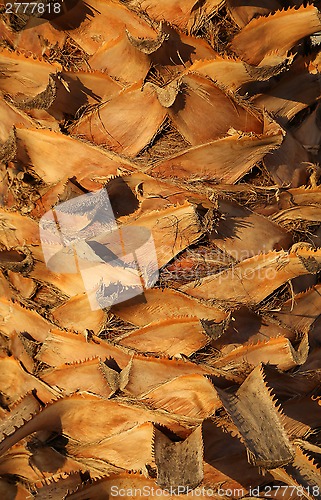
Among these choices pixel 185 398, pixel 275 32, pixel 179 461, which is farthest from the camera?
pixel 275 32

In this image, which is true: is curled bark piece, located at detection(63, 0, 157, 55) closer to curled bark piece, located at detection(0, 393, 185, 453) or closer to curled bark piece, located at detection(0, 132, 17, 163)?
curled bark piece, located at detection(0, 132, 17, 163)

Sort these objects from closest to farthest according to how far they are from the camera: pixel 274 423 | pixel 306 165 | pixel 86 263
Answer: pixel 274 423, pixel 86 263, pixel 306 165

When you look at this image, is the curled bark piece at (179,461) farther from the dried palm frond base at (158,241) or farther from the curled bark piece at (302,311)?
the curled bark piece at (302,311)

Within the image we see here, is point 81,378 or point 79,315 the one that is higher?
point 79,315

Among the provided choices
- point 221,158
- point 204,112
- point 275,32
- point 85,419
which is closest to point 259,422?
point 85,419

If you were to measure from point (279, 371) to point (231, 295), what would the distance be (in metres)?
0.25

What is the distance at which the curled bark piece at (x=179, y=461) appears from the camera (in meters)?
1.45

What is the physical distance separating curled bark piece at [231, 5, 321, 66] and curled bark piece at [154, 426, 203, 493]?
1024 mm

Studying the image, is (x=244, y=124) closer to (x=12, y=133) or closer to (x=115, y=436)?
(x=12, y=133)

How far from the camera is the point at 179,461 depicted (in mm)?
1501

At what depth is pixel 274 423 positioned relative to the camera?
153 cm

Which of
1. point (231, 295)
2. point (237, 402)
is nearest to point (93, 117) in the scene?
point (231, 295)

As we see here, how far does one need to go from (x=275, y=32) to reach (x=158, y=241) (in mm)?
664

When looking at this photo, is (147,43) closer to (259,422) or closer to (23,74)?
(23,74)
